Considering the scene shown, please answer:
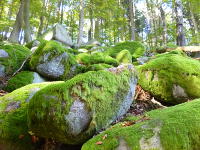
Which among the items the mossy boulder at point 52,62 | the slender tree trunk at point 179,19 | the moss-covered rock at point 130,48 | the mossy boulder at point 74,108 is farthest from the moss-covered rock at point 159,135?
the slender tree trunk at point 179,19

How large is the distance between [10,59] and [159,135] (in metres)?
5.24

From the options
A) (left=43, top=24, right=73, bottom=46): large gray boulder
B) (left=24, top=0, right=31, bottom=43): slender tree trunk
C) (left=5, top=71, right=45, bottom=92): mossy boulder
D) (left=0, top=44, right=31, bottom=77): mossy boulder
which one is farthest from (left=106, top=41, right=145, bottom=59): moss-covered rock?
(left=24, top=0, right=31, bottom=43): slender tree trunk

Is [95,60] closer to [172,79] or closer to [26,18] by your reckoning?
[172,79]

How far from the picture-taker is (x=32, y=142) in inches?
140

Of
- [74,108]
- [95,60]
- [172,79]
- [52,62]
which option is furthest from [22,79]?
[172,79]

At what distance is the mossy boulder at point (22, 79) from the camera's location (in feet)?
17.9

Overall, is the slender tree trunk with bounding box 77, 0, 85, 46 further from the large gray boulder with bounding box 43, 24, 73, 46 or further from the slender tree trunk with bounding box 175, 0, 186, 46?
the slender tree trunk with bounding box 175, 0, 186, 46

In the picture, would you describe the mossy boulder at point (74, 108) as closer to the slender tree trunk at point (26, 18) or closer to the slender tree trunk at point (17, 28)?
the slender tree trunk at point (17, 28)

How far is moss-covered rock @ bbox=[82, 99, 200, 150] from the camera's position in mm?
2473

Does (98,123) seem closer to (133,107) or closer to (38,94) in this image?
(38,94)

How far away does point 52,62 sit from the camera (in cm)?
573

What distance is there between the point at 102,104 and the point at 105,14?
14.3 meters

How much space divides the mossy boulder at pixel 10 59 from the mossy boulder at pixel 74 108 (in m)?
3.55

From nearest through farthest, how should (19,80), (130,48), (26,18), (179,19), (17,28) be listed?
(19,80) → (179,19) → (130,48) → (17,28) → (26,18)
